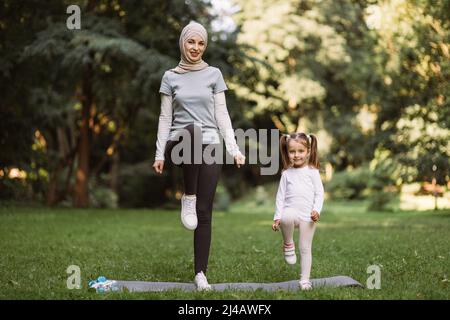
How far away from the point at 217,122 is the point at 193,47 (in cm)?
67

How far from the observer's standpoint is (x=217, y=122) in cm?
536

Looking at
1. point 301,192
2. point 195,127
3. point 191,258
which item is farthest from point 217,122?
point 191,258

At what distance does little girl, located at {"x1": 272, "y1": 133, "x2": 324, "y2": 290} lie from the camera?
16.8 ft

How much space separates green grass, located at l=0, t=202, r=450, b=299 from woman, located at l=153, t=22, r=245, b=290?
66cm

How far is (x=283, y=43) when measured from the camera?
29.5 metres

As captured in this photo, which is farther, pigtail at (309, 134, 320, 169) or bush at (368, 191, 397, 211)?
bush at (368, 191, 397, 211)

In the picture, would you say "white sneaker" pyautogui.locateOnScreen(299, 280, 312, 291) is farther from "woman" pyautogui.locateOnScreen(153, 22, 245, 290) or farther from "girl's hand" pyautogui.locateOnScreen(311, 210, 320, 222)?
"woman" pyautogui.locateOnScreen(153, 22, 245, 290)

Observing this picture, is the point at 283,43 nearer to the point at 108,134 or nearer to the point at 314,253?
the point at 108,134

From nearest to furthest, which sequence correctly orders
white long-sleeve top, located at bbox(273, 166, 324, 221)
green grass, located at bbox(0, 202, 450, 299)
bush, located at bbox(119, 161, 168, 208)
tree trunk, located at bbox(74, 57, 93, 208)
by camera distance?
1. green grass, located at bbox(0, 202, 450, 299)
2. white long-sleeve top, located at bbox(273, 166, 324, 221)
3. tree trunk, located at bbox(74, 57, 93, 208)
4. bush, located at bbox(119, 161, 168, 208)

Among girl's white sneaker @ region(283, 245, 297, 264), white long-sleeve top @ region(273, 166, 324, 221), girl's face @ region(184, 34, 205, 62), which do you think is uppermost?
girl's face @ region(184, 34, 205, 62)

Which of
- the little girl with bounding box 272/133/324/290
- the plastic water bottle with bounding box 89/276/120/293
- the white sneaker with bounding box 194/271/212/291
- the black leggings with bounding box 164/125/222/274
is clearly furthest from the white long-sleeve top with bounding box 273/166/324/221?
the plastic water bottle with bounding box 89/276/120/293

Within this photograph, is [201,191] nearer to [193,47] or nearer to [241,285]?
[241,285]

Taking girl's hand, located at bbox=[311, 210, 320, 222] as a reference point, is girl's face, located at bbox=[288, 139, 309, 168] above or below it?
above
